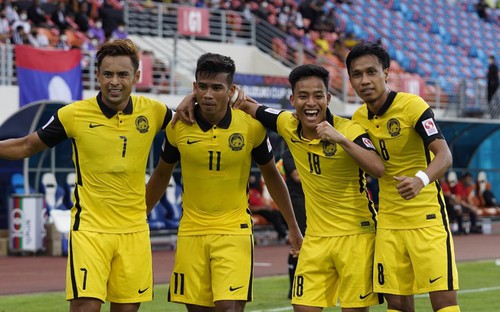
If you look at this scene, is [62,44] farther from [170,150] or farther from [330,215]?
[330,215]

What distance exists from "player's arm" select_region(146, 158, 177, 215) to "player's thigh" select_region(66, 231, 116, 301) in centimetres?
A: 79

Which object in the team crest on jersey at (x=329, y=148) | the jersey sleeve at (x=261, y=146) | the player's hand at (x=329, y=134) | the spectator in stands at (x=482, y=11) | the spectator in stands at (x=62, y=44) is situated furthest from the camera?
the spectator in stands at (x=482, y=11)

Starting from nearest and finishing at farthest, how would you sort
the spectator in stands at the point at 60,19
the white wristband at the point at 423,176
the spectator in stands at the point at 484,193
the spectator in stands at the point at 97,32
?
the white wristband at the point at 423,176 → the spectator in stands at the point at 60,19 → the spectator in stands at the point at 97,32 → the spectator in stands at the point at 484,193

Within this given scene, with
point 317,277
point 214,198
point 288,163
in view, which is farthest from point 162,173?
point 288,163

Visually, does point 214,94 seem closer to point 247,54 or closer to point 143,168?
point 143,168

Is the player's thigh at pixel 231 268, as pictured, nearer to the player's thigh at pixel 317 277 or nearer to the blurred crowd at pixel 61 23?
the player's thigh at pixel 317 277

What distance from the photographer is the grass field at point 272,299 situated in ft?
40.8

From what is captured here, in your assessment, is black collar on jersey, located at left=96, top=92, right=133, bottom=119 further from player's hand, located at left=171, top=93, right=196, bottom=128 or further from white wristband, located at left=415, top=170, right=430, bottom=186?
white wristband, located at left=415, top=170, right=430, bottom=186

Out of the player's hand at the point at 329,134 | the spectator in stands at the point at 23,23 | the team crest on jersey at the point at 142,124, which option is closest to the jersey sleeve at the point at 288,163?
the team crest on jersey at the point at 142,124

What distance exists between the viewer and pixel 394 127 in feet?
25.6

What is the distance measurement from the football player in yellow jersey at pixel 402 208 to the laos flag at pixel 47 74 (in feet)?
39.0

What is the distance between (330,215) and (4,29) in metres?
16.9

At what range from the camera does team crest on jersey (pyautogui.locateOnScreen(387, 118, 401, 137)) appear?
25.6 ft

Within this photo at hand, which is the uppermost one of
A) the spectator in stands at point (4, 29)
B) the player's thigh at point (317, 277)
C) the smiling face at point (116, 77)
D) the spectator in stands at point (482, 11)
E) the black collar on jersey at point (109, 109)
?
the spectator in stands at point (482, 11)
